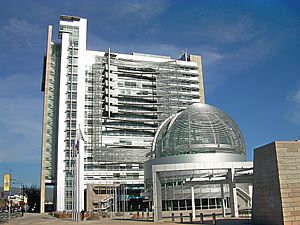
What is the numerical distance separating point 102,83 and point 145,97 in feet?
45.3

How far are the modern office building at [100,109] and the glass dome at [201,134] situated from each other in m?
33.8

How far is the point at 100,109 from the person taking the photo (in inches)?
3804

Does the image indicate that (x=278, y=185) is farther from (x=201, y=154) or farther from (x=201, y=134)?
(x=201, y=134)

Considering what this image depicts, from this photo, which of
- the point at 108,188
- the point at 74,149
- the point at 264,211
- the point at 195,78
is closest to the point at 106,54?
the point at 195,78

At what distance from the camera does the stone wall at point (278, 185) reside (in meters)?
25.7

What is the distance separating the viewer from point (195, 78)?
112562mm

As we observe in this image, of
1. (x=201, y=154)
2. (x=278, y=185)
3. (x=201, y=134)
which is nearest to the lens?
(x=278, y=185)

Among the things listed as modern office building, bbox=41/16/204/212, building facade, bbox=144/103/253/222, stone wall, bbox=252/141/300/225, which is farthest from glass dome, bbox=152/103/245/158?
modern office building, bbox=41/16/204/212

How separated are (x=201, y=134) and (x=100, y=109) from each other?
47.5 metres

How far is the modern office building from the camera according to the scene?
91125 mm

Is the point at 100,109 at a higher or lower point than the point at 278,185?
higher

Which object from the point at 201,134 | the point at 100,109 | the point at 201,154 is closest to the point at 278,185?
the point at 201,154

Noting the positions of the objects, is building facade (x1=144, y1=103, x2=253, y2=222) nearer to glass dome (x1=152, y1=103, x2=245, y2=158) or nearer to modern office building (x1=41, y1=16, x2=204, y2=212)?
glass dome (x1=152, y1=103, x2=245, y2=158)

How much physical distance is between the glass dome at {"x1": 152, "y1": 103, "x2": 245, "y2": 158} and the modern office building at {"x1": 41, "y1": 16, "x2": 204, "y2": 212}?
3382cm
